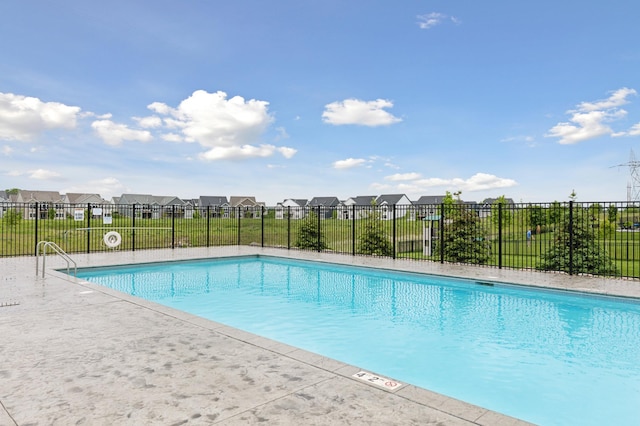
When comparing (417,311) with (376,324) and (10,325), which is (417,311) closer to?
(376,324)

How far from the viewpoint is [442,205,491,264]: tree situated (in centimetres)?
1175

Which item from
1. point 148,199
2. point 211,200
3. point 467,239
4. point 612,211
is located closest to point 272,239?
point 467,239

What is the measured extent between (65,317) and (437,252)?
10.3 meters

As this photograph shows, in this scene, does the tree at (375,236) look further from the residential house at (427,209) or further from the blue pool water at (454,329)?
the blue pool water at (454,329)

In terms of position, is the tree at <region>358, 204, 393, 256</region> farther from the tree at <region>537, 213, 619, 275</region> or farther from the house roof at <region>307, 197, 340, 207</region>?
the house roof at <region>307, 197, 340, 207</region>

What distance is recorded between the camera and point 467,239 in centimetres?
1182

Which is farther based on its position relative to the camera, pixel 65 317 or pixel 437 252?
pixel 437 252

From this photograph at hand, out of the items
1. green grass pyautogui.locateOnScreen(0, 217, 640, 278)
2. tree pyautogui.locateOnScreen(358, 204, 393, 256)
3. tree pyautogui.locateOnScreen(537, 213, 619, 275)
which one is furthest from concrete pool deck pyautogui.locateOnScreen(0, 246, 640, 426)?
tree pyautogui.locateOnScreen(358, 204, 393, 256)

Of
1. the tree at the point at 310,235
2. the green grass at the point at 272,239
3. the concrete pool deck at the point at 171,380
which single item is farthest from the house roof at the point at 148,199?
the concrete pool deck at the point at 171,380

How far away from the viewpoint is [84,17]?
11.5 meters

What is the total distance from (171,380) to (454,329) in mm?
4517

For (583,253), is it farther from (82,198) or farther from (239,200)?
(82,198)

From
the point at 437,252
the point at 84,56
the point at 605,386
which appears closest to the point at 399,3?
the point at 437,252

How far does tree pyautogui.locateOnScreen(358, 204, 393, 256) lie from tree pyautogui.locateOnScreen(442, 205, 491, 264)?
282 centimetres
